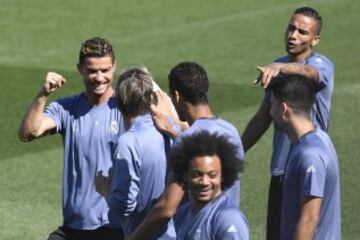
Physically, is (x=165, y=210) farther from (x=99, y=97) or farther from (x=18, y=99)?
(x=18, y=99)

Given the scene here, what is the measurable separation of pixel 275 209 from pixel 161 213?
6.57 feet

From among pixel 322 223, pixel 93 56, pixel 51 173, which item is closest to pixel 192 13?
pixel 51 173

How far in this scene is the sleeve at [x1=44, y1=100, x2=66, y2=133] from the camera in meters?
9.38

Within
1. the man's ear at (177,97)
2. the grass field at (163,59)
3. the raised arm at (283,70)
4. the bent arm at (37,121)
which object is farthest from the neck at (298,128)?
the grass field at (163,59)

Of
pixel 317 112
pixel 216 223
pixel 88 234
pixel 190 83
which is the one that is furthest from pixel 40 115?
pixel 216 223

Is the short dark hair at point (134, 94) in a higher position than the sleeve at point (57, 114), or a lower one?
higher

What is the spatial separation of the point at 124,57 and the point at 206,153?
13.1m

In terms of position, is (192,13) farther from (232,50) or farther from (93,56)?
(93,56)

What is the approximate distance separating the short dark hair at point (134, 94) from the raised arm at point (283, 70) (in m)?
0.82

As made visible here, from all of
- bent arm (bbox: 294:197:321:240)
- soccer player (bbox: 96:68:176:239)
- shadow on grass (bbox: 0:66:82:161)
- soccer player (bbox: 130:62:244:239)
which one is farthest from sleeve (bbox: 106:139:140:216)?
shadow on grass (bbox: 0:66:82:161)

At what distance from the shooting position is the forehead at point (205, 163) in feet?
22.7

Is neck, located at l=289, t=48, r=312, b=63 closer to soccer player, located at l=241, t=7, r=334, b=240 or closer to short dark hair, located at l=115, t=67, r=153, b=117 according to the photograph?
soccer player, located at l=241, t=7, r=334, b=240

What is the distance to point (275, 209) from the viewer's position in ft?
31.1

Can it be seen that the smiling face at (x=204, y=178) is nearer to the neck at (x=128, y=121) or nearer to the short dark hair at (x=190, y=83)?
the short dark hair at (x=190, y=83)
